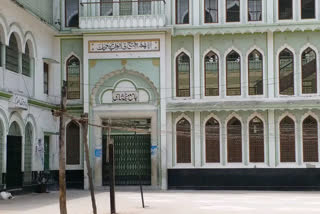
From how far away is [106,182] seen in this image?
26.3 meters

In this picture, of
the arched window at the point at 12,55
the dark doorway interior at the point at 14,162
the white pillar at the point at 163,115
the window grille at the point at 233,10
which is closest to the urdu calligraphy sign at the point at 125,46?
the white pillar at the point at 163,115

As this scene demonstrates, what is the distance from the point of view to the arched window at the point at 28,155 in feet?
75.5

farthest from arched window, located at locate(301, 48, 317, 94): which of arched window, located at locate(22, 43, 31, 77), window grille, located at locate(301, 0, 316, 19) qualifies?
arched window, located at locate(22, 43, 31, 77)

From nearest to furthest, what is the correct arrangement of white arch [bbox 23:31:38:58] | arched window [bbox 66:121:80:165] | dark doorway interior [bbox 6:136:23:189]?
dark doorway interior [bbox 6:136:23:189] < white arch [bbox 23:31:38:58] < arched window [bbox 66:121:80:165]

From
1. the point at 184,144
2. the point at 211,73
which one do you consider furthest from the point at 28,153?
the point at 211,73

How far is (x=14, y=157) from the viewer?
2181 cm

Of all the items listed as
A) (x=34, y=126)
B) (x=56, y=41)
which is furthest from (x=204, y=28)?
(x=34, y=126)

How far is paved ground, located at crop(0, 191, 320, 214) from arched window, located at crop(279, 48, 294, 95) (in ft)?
14.9

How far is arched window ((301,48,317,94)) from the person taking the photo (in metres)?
25.6

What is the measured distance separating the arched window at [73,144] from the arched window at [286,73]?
9031 millimetres

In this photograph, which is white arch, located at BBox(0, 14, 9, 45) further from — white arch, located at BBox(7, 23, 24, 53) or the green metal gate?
the green metal gate

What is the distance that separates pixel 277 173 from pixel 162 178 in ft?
15.9

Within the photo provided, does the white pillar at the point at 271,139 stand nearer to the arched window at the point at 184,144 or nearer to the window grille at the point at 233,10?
the arched window at the point at 184,144

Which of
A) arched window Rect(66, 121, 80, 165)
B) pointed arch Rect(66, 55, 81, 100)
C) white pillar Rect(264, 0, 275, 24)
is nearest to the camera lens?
white pillar Rect(264, 0, 275, 24)
